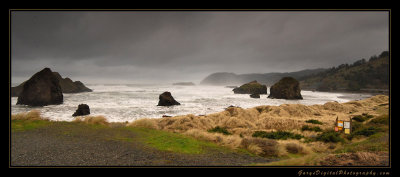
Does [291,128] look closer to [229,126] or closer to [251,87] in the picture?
[229,126]

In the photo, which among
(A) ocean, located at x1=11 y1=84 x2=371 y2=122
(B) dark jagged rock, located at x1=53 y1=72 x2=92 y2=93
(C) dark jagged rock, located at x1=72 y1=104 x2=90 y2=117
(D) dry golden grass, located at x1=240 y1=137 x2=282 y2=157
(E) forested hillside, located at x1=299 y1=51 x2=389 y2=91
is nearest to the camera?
(D) dry golden grass, located at x1=240 y1=137 x2=282 y2=157

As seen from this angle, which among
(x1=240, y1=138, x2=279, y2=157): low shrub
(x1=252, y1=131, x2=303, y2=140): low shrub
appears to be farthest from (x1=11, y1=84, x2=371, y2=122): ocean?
(x1=240, y1=138, x2=279, y2=157): low shrub

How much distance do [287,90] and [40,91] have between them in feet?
259

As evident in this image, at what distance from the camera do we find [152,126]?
65.9 feet

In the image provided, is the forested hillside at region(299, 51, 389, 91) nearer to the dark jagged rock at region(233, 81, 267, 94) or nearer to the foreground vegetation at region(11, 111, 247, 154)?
the dark jagged rock at region(233, 81, 267, 94)

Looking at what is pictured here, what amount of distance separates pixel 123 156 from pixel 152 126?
397 inches

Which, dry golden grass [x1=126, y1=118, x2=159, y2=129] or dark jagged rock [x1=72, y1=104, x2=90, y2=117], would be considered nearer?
dry golden grass [x1=126, y1=118, x2=159, y2=129]

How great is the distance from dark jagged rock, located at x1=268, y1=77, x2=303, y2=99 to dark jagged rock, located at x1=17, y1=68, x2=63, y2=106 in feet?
240

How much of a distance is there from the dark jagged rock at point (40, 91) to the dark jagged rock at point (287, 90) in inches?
2882

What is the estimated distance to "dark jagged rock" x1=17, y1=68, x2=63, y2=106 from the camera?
4328 cm

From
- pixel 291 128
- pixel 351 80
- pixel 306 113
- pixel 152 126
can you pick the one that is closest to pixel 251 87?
pixel 306 113

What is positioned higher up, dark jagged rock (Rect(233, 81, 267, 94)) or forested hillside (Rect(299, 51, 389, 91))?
forested hillside (Rect(299, 51, 389, 91))

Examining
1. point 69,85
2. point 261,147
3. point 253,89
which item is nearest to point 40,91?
point 69,85

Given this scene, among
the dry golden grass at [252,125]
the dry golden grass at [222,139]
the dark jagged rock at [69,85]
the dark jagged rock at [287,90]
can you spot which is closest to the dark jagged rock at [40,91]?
the dark jagged rock at [69,85]
